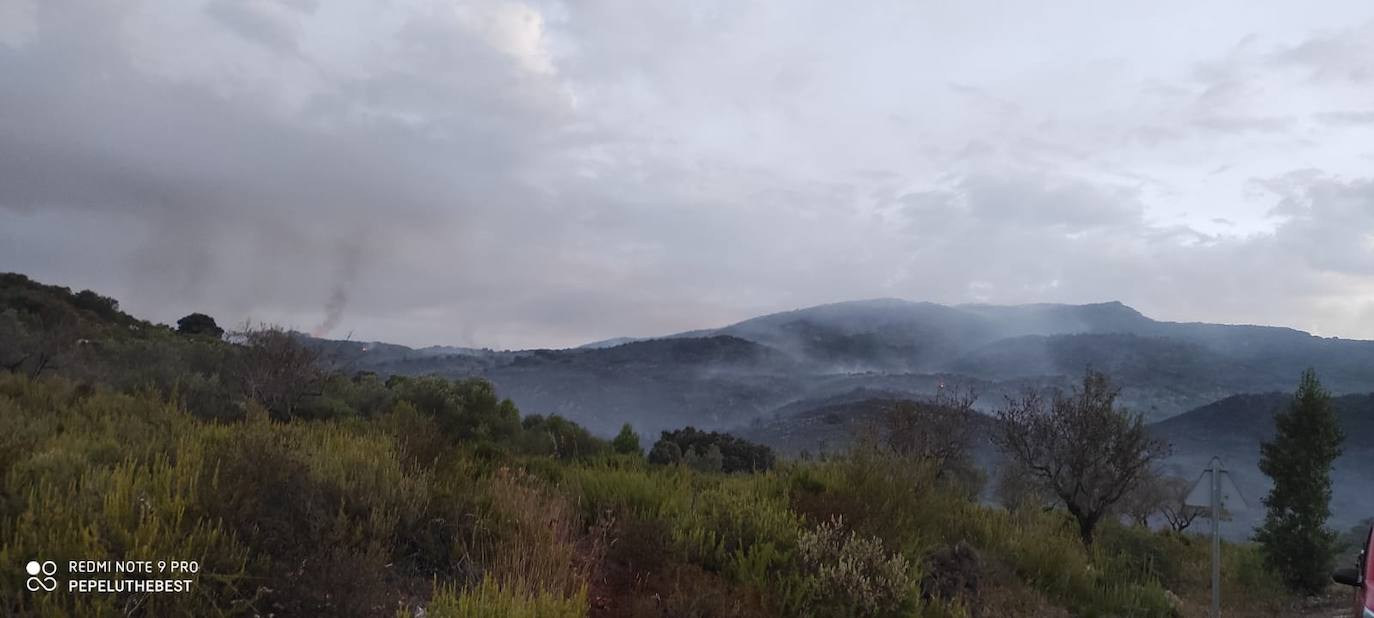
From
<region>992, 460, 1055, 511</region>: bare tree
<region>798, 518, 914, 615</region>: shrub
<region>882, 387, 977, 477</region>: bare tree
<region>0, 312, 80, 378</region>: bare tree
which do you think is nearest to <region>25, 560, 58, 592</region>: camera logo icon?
<region>798, 518, 914, 615</region>: shrub

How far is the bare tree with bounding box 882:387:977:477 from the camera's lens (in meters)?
33.3

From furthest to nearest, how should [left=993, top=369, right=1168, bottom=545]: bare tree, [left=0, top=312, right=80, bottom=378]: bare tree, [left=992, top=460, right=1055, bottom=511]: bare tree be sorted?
[left=992, top=460, right=1055, bottom=511]: bare tree < [left=993, top=369, right=1168, bottom=545]: bare tree < [left=0, top=312, right=80, bottom=378]: bare tree

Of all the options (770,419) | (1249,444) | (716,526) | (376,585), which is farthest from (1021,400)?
(1249,444)

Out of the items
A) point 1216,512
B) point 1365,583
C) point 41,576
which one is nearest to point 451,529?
point 41,576

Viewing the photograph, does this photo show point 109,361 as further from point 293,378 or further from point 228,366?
point 293,378

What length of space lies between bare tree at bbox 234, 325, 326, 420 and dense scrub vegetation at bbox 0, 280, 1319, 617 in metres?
6.86

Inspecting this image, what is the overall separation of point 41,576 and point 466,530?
314cm

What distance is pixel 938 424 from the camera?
3653 centimetres

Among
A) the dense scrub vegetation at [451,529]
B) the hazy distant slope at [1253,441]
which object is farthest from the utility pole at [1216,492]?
the hazy distant slope at [1253,441]

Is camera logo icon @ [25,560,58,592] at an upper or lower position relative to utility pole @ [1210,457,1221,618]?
upper

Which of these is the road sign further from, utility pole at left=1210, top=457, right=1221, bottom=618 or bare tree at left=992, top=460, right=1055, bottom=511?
bare tree at left=992, top=460, right=1055, bottom=511

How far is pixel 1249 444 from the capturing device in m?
156

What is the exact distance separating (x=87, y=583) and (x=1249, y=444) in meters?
196

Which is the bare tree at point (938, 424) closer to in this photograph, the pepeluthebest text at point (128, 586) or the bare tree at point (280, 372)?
the bare tree at point (280, 372)
